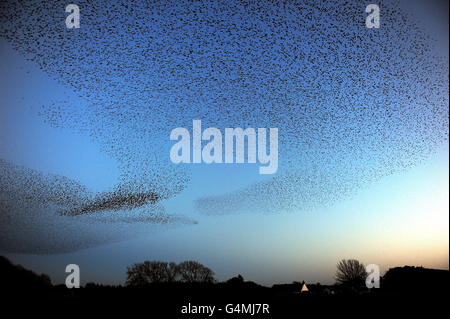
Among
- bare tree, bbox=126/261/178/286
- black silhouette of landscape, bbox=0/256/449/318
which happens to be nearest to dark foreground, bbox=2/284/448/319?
black silhouette of landscape, bbox=0/256/449/318

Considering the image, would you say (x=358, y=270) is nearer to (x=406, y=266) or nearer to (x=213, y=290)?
(x=406, y=266)

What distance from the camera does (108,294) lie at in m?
30.3

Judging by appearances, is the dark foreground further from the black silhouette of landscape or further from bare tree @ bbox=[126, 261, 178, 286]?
bare tree @ bbox=[126, 261, 178, 286]

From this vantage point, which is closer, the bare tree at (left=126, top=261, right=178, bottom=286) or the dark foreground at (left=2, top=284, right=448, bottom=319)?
the dark foreground at (left=2, top=284, right=448, bottom=319)
